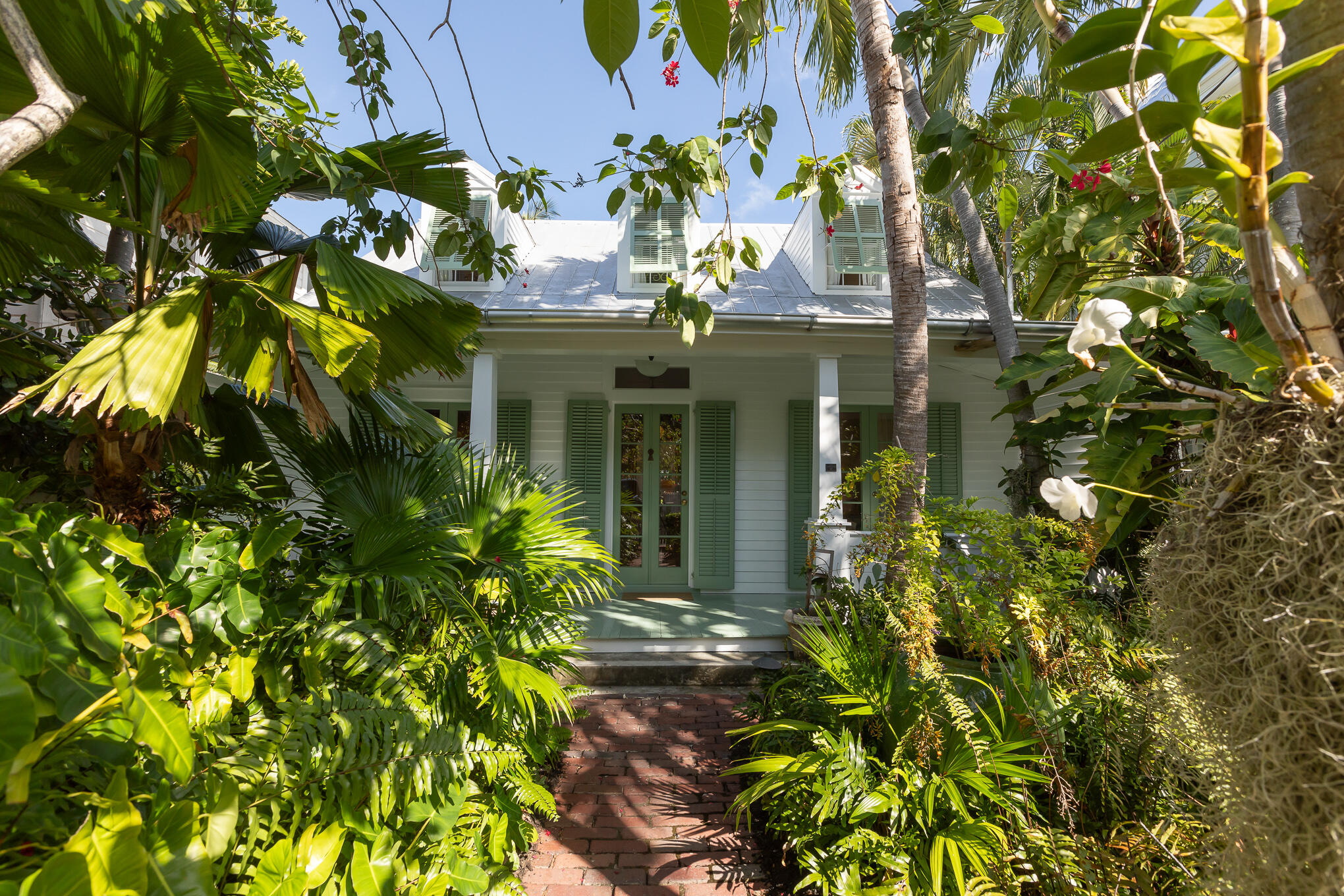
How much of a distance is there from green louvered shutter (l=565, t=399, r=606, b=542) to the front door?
235 mm

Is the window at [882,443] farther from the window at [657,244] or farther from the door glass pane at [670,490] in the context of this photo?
the window at [657,244]

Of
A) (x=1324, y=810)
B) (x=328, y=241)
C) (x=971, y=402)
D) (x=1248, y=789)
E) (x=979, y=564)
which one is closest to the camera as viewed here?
(x=1324, y=810)

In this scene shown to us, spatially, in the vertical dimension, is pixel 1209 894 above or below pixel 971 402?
below

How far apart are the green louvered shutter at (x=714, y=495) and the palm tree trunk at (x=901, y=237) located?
340 centimetres

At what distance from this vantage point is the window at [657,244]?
21.6ft

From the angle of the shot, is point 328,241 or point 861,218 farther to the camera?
point 861,218

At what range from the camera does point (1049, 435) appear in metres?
4.45

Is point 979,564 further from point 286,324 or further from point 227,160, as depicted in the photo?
point 227,160

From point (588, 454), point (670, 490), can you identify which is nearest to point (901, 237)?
point (670, 490)

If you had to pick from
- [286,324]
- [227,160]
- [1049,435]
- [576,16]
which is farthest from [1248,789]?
[1049,435]

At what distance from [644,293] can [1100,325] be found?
5919 millimetres

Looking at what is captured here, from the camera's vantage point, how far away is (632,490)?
7398mm

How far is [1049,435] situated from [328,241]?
4635 millimetres

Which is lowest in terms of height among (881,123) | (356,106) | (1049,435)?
(1049,435)
